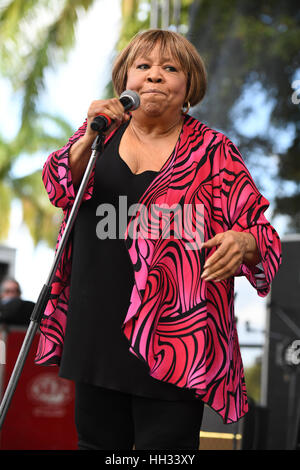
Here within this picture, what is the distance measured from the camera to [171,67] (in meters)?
1.57

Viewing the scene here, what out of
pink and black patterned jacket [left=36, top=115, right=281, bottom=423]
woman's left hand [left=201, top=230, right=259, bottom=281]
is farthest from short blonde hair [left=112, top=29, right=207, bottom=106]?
woman's left hand [left=201, top=230, right=259, bottom=281]

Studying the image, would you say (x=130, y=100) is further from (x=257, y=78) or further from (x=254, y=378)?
(x=257, y=78)

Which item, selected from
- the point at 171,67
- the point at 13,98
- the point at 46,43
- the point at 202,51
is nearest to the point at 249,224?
the point at 171,67

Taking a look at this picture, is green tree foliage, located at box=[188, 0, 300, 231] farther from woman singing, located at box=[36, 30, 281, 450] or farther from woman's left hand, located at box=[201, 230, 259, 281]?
woman's left hand, located at box=[201, 230, 259, 281]

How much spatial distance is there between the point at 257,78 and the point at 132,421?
18.3ft

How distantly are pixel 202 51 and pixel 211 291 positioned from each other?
215 inches

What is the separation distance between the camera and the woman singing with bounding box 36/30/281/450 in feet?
4.58

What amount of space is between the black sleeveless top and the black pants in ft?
0.11

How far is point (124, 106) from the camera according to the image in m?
1.47

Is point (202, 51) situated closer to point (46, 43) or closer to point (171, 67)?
point (171, 67)

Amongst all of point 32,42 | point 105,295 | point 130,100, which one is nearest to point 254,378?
point 105,295

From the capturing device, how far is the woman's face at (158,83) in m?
1.53

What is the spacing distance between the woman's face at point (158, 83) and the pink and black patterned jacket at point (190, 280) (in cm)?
9

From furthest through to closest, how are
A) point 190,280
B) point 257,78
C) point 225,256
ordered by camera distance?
point 257,78, point 190,280, point 225,256
